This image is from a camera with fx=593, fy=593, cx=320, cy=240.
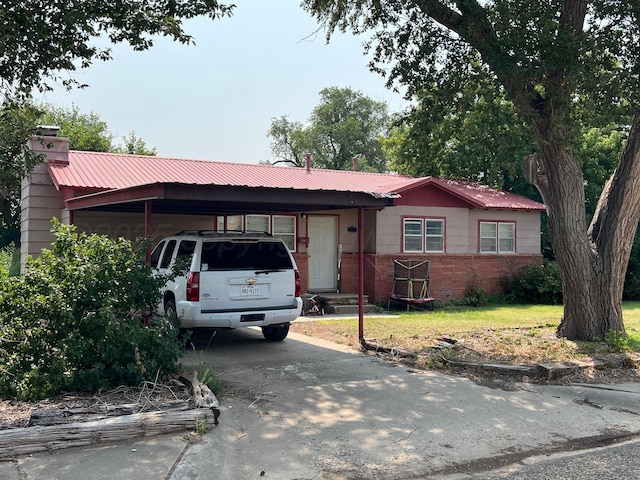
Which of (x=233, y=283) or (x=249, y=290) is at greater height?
(x=233, y=283)

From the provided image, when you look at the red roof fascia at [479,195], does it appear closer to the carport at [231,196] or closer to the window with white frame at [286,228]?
the window with white frame at [286,228]

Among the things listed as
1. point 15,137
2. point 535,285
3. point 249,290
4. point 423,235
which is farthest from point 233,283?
point 535,285

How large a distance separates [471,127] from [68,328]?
20431 millimetres

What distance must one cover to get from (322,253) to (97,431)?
42.6 ft

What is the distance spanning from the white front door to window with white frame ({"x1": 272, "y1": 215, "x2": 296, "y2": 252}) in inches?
19.9

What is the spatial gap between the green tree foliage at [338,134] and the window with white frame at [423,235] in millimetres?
29665

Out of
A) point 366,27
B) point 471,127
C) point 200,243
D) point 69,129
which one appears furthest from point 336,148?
point 200,243

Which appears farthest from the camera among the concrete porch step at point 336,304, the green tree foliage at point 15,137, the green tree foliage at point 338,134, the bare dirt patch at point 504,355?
the green tree foliage at point 338,134

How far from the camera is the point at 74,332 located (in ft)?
21.4

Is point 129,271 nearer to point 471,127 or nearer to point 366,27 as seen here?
point 366,27

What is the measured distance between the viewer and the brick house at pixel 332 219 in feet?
46.5

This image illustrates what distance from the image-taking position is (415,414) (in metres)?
6.50

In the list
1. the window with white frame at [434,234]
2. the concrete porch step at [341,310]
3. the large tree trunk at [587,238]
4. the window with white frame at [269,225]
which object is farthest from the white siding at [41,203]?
the large tree trunk at [587,238]

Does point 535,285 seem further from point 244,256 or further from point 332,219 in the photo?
point 244,256
